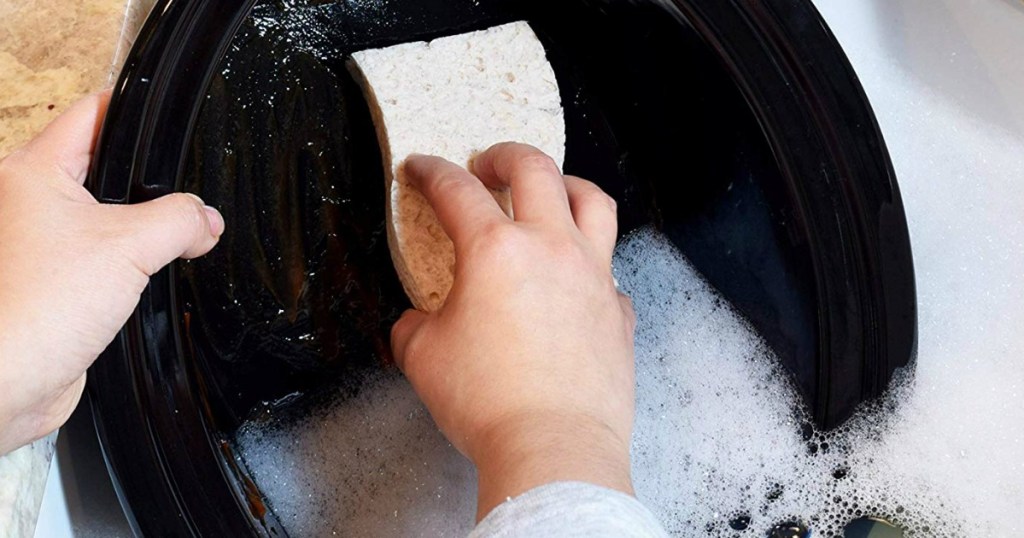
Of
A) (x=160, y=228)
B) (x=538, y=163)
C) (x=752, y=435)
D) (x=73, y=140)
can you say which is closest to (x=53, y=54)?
(x=73, y=140)

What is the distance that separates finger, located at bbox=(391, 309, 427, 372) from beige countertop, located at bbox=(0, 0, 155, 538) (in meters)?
0.27

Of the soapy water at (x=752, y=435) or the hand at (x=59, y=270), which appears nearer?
the hand at (x=59, y=270)

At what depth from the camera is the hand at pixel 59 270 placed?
0.45 m

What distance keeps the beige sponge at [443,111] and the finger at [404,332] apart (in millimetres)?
19

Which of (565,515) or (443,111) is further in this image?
(443,111)

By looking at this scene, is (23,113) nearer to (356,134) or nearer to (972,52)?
(356,134)

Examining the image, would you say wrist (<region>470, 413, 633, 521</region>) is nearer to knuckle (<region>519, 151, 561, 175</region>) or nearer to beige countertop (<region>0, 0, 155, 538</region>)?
knuckle (<region>519, 151, 561, 175</region>)

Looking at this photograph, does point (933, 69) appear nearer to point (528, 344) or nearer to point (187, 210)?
point (528, 344)

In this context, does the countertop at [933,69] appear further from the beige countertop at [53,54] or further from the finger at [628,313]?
the beige countertop at [53,54]

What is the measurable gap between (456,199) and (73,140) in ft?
0.80

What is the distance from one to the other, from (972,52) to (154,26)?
2.43 feet

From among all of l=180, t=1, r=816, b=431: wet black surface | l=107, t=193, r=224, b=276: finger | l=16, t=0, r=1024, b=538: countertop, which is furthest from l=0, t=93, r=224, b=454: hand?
l=16, t=0, r=1024, b=538: countertop

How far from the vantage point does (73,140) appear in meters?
0.54

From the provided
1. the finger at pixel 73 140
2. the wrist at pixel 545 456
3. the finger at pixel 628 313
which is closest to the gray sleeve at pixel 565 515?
the wrist at pixel 545 456
